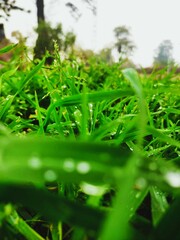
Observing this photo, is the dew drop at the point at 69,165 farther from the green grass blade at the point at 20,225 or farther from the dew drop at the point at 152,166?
the green grass blade at the point at 20,225

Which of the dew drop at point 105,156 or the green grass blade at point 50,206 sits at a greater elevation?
the dew drop at point 105,156

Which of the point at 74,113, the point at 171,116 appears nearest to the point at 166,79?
the point at 171,116

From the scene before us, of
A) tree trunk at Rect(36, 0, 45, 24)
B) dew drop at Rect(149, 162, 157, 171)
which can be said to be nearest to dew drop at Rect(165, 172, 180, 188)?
dew drop at Rect(149, 162, 157, 171)

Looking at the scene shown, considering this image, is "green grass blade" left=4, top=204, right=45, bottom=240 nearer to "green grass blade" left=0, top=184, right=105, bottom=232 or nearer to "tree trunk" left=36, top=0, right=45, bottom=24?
"green grass blade" left=0, top=184, right=105, bottom=232

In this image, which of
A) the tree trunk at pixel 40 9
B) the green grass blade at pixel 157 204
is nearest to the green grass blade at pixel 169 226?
the green grass blade at pixel 157 204

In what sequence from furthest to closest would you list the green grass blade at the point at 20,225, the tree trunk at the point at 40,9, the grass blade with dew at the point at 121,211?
the tree trunk at the point at 40,9
the green grass blade at the point at 20,225
the grass blade with dew at the point at 121,211

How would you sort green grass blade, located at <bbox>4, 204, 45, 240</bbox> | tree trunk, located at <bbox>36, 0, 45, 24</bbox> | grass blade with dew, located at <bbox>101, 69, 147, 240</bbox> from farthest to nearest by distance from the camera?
1. tree trunk, located at <bbox>36, 0, 45, 24</bbox>
2. green grass blade, located at <bbox>4, 204, 45, 240</bbox>
3. grass blade with dew, located at <bbox>101, 69, 147, 240</bbox>
